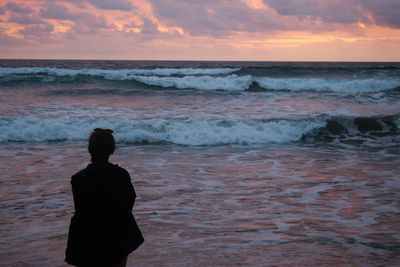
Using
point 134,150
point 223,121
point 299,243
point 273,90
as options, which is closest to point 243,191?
point 299,243

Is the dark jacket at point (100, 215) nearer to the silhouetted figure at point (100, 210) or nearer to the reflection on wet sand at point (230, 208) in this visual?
the silhouetted figure at point (100, 210)

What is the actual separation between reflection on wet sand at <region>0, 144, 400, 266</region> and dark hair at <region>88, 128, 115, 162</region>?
1.87 meters

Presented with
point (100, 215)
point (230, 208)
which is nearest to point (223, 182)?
point (230, 208)

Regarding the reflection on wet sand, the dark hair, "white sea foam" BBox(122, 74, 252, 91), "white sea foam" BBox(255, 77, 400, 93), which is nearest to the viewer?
the dark hair

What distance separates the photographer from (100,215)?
2451 mm

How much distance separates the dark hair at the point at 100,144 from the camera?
2.39m

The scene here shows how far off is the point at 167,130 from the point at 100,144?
30.9 feet

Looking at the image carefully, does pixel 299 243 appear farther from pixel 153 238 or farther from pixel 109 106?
pixel 109 106

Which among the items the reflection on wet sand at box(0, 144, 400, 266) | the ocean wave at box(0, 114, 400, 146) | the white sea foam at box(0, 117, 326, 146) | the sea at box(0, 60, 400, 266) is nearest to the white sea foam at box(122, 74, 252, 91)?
the sea at box(0, 60, 400, 266)

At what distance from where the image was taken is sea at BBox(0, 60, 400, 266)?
4.29m

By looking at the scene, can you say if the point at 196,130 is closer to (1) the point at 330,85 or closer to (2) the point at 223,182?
(2) the point at 223,182

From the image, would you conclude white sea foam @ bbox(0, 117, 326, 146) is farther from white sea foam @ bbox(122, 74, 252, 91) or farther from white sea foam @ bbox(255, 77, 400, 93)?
white sea foam @ bbox(255, 77, 400, 93)

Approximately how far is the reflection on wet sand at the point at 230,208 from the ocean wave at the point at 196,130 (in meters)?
1.85

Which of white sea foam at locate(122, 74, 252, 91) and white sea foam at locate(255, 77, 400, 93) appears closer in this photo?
white sea foam at locate(122, 74, 252, 91)
